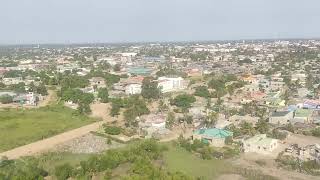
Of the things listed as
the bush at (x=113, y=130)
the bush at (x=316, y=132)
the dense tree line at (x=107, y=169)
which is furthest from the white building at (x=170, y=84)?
the dense tree line at (x=107, y=169)

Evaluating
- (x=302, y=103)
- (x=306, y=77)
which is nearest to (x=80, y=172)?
(x=302, y=103)

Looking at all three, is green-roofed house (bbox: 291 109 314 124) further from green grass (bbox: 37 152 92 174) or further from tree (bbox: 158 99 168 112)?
green grass (bbox: 37 152 92 174)

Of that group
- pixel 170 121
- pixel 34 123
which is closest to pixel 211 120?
pixel 170 121

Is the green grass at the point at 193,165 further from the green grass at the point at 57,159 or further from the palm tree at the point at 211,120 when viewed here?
the palm tree at the point at 211,120

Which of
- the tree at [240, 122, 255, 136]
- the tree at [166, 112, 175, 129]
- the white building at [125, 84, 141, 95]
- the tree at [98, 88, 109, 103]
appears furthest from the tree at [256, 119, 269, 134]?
the white building at [125, 84, 141, 95]

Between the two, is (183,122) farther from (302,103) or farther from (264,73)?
(264,73)

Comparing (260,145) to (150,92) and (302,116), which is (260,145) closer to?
(302,116)

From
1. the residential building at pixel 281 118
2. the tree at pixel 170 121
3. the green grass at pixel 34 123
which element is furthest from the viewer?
the residential building at pixel 281 118
